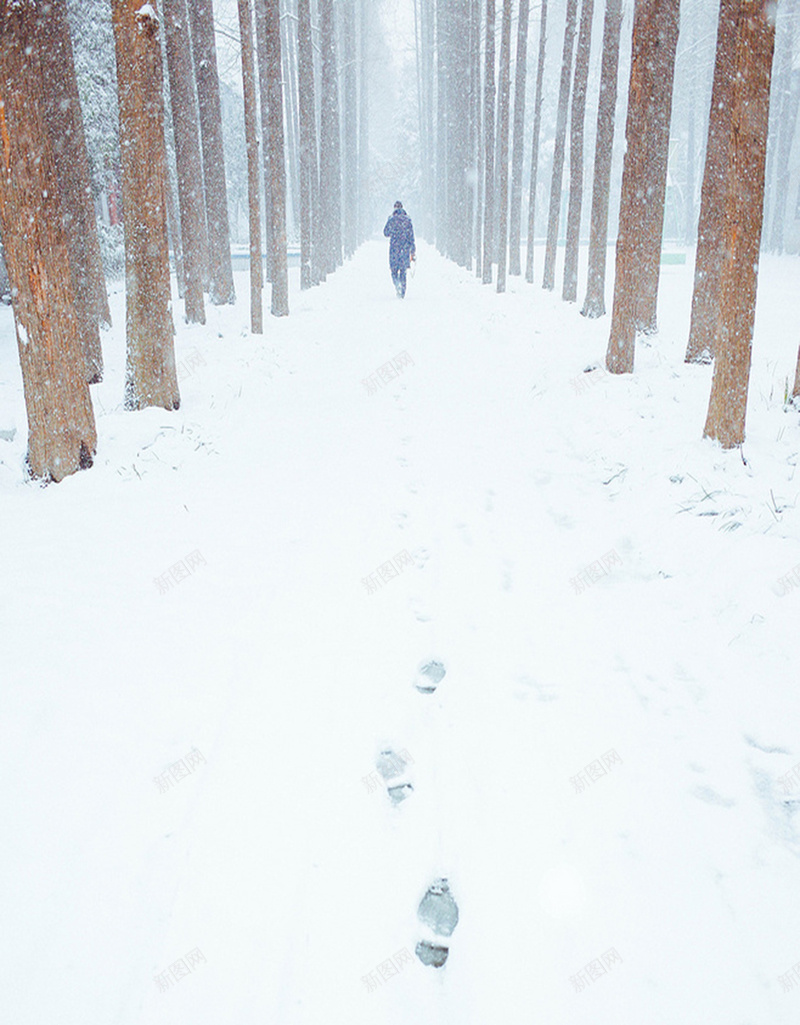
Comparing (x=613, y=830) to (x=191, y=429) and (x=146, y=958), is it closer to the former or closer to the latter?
(x=146, y=958)

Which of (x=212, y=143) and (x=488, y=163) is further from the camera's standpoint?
(x=488, y=163)

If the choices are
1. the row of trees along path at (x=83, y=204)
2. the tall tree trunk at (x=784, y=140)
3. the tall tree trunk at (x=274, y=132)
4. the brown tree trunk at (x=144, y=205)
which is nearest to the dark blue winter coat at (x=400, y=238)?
the tall tree trunk at (x=274, y=132)

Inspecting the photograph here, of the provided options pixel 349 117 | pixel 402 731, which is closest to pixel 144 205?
pixel 402 731

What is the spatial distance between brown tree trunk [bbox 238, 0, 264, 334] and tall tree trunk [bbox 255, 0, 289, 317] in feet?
5.08

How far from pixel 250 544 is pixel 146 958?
2854 mm

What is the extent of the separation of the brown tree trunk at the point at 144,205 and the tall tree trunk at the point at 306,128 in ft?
38.3

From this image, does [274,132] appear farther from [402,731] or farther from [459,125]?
[459,125]

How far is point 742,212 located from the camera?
4496 mm

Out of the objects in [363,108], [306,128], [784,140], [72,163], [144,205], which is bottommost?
[144,205]

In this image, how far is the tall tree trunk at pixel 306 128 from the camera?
664 inches

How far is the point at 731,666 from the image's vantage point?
320cm

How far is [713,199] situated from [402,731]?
7.09m

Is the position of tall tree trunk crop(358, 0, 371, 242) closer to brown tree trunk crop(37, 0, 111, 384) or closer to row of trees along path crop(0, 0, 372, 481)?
row of trees along path crop(0, 0, 372, 481)

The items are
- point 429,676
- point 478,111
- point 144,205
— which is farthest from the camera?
point 478,111
